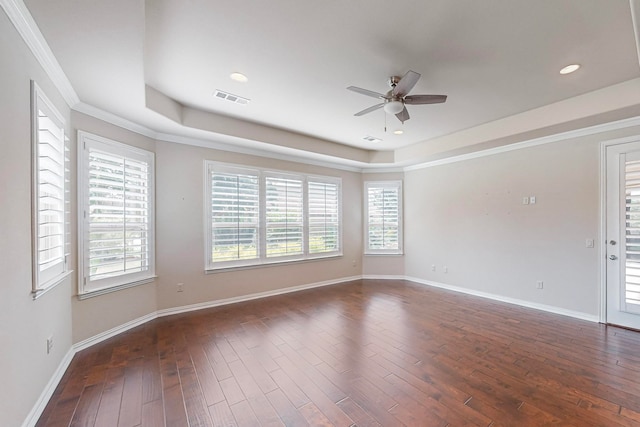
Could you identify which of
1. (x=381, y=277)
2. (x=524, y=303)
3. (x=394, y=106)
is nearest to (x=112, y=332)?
(x=394, y=106)

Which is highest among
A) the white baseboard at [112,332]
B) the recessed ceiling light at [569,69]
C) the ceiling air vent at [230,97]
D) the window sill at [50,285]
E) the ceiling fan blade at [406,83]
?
the ceiling air vent at [230,97]

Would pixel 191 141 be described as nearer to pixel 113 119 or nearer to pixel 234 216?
pixel 113 119

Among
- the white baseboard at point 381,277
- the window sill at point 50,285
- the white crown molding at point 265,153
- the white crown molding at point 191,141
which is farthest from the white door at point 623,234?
the window sill at point 50,285

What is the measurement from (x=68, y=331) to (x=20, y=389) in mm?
1204

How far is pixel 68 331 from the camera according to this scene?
2807 mm

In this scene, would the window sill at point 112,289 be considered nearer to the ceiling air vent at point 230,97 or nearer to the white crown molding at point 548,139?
the ceiling air vent at point 230,97

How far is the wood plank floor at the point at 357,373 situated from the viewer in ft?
6.48

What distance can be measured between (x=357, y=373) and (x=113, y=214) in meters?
3.40

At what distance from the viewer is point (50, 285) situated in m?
2.25

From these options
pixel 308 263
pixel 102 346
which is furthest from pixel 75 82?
pixel 308 263

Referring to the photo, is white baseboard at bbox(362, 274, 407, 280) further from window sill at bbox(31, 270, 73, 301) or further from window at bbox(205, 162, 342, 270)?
window sill at bbox(31, 270, 73, 301)

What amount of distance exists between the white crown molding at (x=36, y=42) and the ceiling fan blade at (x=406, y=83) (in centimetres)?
269

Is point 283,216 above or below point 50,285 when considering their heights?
above

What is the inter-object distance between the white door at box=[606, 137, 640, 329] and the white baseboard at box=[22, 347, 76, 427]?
6.18m
